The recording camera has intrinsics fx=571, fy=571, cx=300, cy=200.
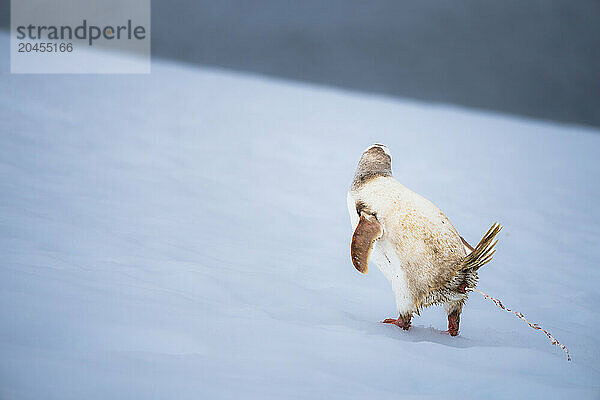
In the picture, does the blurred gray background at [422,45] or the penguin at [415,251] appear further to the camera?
the blurred gray background at [422,45]

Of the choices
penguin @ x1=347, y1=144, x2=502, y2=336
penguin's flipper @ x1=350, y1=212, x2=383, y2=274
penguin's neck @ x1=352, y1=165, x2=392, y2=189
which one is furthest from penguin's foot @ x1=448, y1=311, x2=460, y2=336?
penguin's neck @ x1=352, y1=165, x2=392, y2=189

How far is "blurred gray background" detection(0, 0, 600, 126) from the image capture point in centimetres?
557

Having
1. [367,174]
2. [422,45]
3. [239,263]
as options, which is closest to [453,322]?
[367,174]

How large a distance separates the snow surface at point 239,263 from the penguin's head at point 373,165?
1.01ft

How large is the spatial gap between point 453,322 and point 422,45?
16.8 feet

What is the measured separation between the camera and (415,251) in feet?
3.61

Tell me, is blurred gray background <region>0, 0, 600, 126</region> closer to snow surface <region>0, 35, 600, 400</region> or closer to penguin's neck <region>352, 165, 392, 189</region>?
snow surface <region>0, 35, 600, 400</region>

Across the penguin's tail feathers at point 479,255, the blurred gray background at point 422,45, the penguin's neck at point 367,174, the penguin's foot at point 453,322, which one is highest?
the blurred gray background at point 422,45

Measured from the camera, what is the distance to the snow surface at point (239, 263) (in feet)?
3.05

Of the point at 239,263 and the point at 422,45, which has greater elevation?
the point at 422,45

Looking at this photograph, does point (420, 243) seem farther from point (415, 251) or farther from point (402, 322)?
point (402, 322)

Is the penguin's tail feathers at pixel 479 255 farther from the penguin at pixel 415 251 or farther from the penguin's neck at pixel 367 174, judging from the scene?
the penguin's neck at pixel 367 174

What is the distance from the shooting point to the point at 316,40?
18.9ft

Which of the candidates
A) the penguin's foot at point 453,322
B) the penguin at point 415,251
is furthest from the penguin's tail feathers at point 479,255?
the penguin's foot at point 453,322
